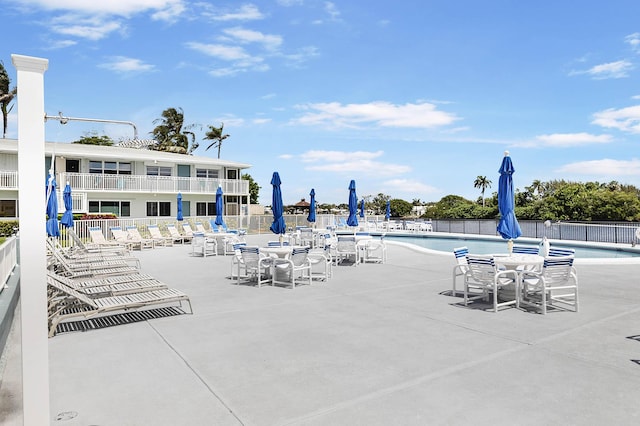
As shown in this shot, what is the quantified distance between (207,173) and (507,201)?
1103 inches

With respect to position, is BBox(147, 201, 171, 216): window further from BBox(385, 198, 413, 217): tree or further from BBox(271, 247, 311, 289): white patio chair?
BBox(385, 198, 413, 217): tree

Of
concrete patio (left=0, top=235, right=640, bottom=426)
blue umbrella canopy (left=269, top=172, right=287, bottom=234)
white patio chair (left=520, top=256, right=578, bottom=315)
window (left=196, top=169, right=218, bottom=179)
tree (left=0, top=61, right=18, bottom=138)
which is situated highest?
tree (left=0, top=61, right=18, bottom=138)

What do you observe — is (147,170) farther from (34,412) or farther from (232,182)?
(34,412)

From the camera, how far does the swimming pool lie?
17.1 m

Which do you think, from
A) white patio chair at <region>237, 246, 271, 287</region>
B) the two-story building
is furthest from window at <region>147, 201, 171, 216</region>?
white patio chair at <region>237, 246, 271, 287</region>

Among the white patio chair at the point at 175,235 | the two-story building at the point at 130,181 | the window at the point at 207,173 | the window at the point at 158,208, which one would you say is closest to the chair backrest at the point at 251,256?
the white patio chair at the point at 175,235

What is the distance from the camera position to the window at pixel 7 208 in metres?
25.6

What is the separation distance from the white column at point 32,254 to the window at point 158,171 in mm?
30715

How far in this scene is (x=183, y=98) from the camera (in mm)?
52094

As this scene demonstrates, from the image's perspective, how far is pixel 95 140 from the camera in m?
54.0

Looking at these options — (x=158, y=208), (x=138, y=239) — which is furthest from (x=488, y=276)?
(x=158, y=208)

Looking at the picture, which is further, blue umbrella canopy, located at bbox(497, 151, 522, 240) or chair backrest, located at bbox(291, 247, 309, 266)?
chair backrest, located at bbox(291, 247, 309, 266)

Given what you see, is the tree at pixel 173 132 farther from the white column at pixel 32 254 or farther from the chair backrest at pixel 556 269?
the white column at pixel 32 254

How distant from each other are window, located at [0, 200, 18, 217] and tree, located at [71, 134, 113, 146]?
30.0 m
